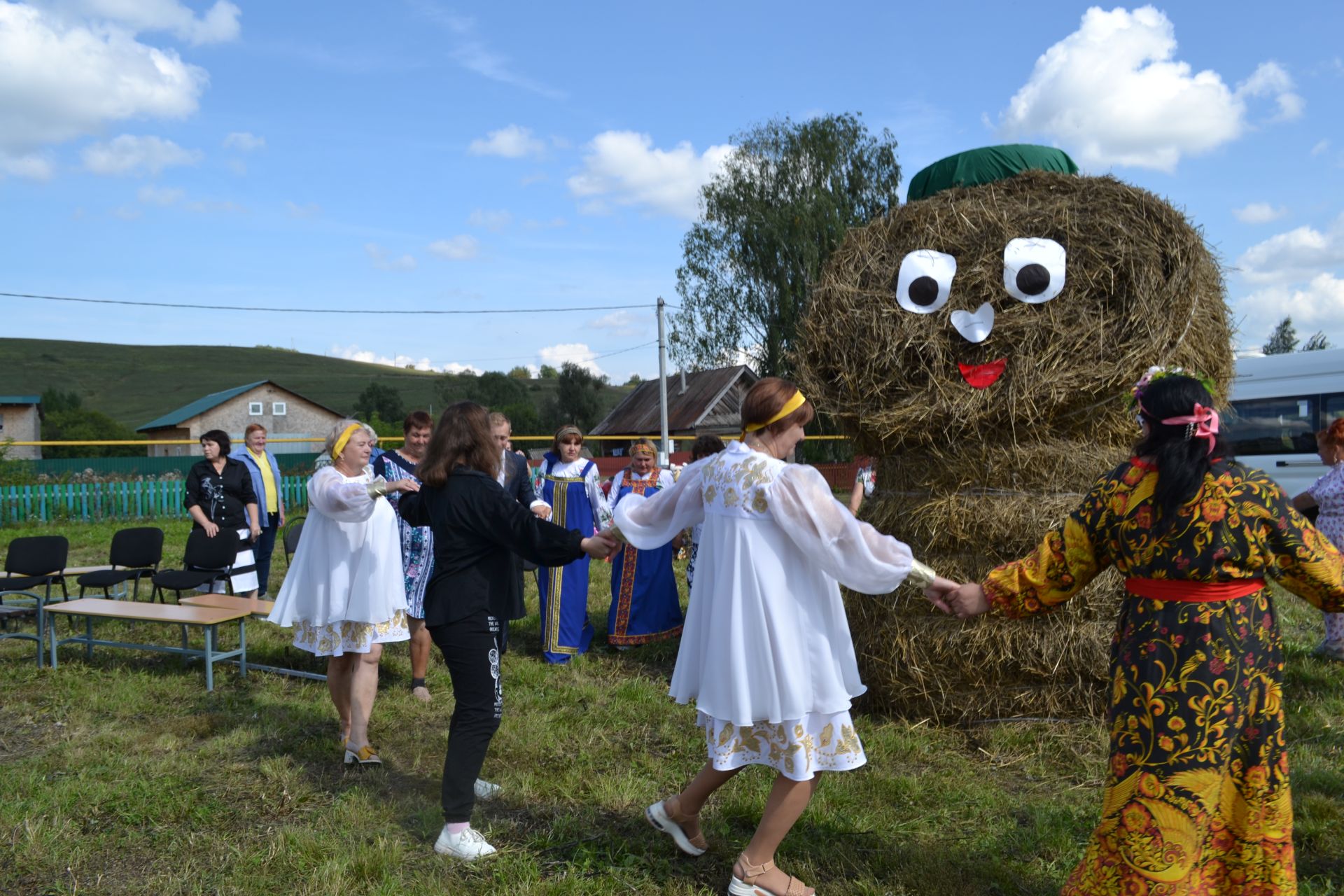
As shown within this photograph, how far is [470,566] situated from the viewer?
148 inches

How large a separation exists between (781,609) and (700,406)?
105 ft

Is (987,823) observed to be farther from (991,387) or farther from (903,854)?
(991,387)

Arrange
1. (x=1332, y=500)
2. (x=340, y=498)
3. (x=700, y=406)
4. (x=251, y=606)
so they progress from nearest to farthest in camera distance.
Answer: (x=340, y=498) → (x=1332, y=500) → (x=251, y=606) → (x=700, y=406)

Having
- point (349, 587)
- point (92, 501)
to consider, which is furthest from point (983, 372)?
point (92, 501)

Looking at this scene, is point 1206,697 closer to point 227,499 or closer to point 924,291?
point 924,291

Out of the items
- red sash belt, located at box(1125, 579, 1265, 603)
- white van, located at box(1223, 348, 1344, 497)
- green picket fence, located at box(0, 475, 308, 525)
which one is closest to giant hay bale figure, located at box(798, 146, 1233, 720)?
red sash belt, located at box(1125, 579, 1265, 603)

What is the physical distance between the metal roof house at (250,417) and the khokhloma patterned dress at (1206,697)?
161ft

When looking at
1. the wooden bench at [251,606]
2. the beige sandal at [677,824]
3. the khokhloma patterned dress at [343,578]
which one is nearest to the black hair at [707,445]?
the khokhloma patterned dress at [343,578]

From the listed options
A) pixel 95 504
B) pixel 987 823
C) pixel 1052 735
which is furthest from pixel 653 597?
pixel 95 504

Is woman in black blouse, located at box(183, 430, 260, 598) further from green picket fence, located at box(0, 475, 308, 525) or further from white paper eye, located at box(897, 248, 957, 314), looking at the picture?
green picket fence, located at box(0, 475, 308, 525)

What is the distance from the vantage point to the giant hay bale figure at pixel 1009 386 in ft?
15.7

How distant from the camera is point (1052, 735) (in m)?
4.78

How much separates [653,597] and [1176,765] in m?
5.30

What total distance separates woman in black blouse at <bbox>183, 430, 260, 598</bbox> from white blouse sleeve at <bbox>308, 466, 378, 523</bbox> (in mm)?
4532
